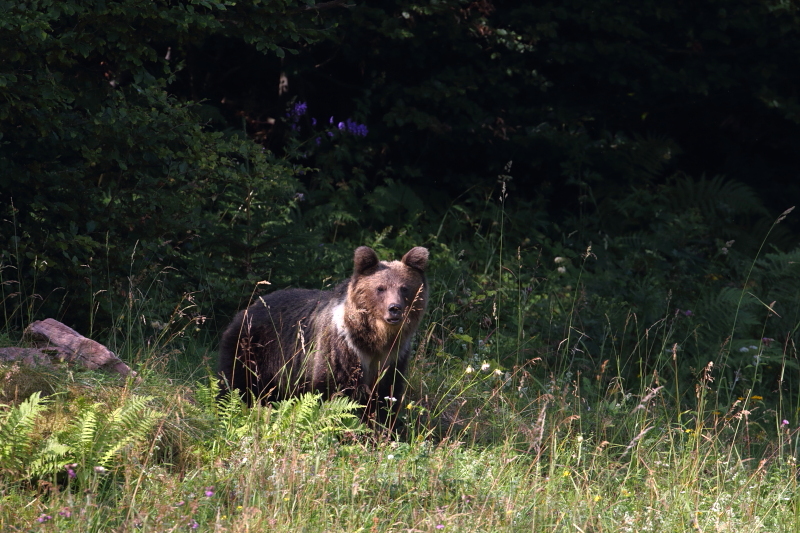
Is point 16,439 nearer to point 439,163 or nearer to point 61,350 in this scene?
point 61,350

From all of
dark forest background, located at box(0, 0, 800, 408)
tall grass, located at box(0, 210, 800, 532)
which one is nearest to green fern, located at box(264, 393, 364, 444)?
tall grass, located at box(0, 210, 800, 532)

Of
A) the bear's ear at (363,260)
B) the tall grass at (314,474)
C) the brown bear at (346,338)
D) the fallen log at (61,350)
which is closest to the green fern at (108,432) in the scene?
the tall grass at (314,474)

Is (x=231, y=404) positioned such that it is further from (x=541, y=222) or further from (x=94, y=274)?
(x=541, y=222)

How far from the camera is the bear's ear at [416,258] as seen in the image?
6125 mm

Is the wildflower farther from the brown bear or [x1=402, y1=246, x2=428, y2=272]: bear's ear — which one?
[x1=402, y1=246, x2=428, y2=272]: bear's ear

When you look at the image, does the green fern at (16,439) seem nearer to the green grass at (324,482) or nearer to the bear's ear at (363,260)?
the green grass at (324,482)

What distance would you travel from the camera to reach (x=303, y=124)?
11.1 metres

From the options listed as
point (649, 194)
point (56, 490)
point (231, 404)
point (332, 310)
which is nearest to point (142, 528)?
point (56, 490)

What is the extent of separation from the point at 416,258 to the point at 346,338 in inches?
30.2

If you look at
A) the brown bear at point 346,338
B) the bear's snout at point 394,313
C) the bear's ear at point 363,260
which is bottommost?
the brown bear at point 346,338

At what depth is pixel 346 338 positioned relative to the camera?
579 cm

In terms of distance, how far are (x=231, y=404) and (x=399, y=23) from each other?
6089 mm

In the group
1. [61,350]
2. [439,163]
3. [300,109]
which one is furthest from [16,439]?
[439,163]

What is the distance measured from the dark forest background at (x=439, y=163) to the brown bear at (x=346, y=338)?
79 centimetres
